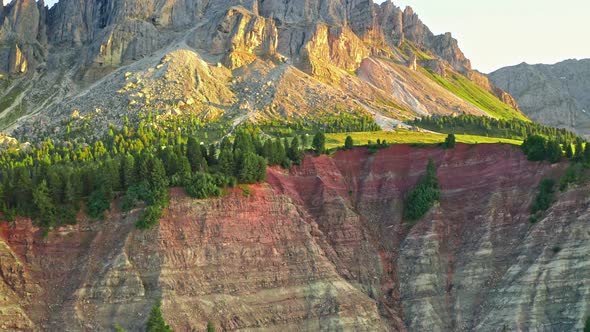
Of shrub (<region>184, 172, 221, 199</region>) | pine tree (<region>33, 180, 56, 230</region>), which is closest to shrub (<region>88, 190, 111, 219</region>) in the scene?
pine tree (<region>33, 180, 56, 230</region>)

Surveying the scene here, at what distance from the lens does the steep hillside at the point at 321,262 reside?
99.2 m

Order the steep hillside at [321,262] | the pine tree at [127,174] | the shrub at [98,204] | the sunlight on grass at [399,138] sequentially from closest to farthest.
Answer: the steep hillside at [321,262], the shrub at [98,204], the pine tree at [127,174], the sunlight on grass at [399,138]

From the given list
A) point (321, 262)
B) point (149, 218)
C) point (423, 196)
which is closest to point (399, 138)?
point (423, 196)

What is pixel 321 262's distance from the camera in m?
110

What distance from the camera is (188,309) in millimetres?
98750

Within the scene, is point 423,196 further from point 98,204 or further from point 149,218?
point 98,204

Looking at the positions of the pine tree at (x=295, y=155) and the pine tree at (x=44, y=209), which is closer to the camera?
the pine tree at (x=44, y=209)

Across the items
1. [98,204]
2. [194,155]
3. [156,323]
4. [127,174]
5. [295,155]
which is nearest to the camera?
[156,323]

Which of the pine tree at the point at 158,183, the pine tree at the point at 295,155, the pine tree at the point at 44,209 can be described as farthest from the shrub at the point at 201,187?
the pine tree at the point at 295,155

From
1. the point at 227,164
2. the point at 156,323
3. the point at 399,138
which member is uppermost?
the point at 399,138

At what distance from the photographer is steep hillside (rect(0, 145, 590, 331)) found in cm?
9919

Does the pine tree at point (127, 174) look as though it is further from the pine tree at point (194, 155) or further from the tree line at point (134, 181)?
the pine tree at point (194, 155)

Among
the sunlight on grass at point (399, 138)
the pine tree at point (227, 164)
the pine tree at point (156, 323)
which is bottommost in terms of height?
the pine tree at point (156, 323)

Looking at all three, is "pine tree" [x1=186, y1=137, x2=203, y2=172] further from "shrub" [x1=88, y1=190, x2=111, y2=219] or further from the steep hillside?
"shrub" [x1=88, y1=190, x2=111, y2=219]
